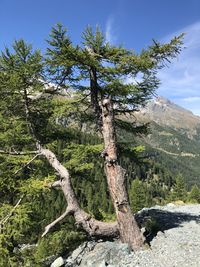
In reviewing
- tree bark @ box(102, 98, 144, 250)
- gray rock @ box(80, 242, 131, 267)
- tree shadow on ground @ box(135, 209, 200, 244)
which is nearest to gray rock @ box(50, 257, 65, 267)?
gray rock @ box(80, 242, 131, 267)

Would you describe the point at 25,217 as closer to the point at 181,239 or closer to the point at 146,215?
the point at 181,239

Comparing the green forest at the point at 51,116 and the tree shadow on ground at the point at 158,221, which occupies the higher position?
the green forest at the point at 51,116

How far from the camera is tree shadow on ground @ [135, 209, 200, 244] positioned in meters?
15.3

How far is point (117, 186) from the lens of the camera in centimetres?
1434

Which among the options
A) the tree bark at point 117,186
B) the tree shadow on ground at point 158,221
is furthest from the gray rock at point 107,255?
the tree shadow on ground at point 158,221

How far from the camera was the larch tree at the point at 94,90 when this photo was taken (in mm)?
14070

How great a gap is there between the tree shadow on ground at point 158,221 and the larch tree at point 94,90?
1.58 m

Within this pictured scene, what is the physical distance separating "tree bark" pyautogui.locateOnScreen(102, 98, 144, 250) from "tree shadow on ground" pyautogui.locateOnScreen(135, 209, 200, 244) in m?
1.07

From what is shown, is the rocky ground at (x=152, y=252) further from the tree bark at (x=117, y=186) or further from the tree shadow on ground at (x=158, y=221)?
the tree bark at (x=117, y=186)

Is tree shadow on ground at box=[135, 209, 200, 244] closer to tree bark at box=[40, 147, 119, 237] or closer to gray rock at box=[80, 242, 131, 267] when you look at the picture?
gray rock at box=[80, 242, 131, 267]

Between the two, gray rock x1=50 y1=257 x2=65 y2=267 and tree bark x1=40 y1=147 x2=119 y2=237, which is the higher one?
tree bark x1=40 y1=147 x2=119 y2=237

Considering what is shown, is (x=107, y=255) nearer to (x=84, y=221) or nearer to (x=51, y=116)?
(x=84, y=221)

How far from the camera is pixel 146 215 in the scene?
19.5 metres

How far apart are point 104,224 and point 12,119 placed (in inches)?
318
